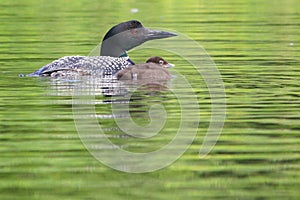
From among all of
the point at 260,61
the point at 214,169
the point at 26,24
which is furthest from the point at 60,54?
the point at 214,169

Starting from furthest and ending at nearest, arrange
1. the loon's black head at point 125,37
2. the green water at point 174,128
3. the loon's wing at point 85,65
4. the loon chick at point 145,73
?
the loon's black head at point 125,37 < the loon's wing at point 85,65 < the loon chick at point 145,73 < the green water at point 174,128

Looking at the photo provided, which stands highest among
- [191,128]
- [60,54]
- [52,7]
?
[191,128]

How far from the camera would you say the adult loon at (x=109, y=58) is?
11.6m

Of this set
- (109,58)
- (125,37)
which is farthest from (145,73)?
(125,37)

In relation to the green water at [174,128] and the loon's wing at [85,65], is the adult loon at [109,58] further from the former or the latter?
the green water at [174,128]

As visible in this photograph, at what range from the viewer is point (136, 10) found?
22.9 m

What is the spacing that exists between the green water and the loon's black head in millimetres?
515

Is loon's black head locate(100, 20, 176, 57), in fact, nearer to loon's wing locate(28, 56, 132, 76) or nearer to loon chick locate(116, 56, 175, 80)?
loon's wing locate(28, 56, 132, 76)

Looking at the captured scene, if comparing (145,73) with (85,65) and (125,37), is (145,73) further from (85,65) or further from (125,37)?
(125,37)

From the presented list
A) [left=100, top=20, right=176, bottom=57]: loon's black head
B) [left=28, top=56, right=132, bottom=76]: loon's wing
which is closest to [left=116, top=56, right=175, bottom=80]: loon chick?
[left=28, top=56, right=132, bottom=76]: loon's wing

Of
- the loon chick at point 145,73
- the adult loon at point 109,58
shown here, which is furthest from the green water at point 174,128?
the adult loon at point 109,58

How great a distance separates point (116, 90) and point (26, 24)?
9.86 meters

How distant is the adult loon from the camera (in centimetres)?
1163

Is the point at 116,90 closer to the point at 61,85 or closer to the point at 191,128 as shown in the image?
the point at 61,85
